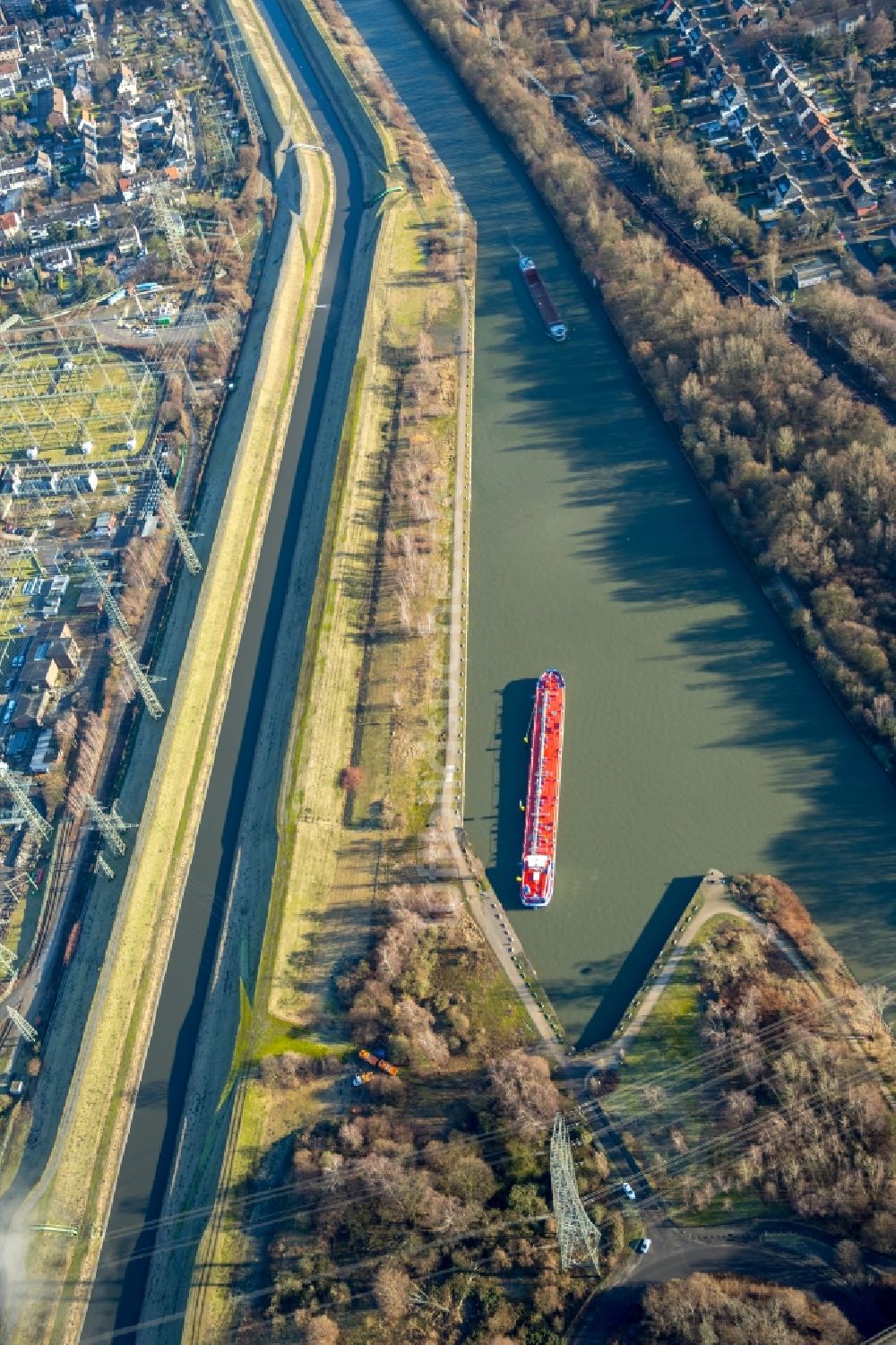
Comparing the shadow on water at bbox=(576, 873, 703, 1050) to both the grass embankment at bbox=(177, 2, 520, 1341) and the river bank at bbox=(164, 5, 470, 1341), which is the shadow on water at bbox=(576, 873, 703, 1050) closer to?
the grass embankment at bbox=(177, 2, 520, 1341)

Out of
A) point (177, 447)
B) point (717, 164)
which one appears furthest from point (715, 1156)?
point (717, 164)

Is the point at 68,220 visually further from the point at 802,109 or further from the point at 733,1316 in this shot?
the point at 733,1316

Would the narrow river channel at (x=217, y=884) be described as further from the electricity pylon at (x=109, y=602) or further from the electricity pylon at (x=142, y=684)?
the electricity pylon at (x=109, y=602)

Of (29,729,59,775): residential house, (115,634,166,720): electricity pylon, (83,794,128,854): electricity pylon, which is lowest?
(83,794,128,854): electricity pylon

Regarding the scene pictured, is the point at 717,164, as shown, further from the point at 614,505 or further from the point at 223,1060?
the point at 223,1060

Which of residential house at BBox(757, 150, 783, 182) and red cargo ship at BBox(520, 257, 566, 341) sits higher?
residential house at BBox(757, 150, 783, 182)

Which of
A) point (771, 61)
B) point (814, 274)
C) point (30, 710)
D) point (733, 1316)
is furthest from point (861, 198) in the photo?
point (733, 1316)

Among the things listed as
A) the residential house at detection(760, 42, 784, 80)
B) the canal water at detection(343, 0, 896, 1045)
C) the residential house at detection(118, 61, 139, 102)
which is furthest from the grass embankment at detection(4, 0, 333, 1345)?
the residential house at detection(760, 42, 784, 80)
